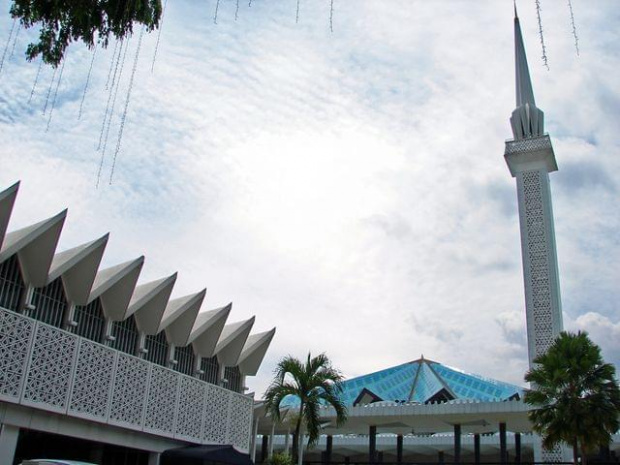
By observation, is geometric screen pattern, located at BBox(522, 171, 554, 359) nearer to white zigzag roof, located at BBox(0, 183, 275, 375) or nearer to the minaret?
the minaret

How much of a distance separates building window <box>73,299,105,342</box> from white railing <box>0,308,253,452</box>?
1.81m

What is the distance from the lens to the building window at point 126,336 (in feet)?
89.2

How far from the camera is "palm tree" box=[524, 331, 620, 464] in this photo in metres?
25.0

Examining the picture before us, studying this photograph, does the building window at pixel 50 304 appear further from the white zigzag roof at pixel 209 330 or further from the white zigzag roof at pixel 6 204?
the white zigzag roof at pixel 209 330

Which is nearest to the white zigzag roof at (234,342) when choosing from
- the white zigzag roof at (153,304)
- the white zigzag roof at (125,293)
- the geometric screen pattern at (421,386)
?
the white zigzag roof at (125,293)

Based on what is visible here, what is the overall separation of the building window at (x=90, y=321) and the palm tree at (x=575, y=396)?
1685 cm

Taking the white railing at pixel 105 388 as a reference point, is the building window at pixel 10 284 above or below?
above

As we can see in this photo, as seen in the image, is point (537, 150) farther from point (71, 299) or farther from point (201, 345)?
point (71, 299)

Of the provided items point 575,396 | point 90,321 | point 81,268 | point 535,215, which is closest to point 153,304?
point 90,321

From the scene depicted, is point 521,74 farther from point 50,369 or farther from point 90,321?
point 50,369

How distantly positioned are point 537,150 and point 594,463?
20.5 m

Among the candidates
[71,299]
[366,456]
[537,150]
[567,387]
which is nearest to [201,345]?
[71,299]

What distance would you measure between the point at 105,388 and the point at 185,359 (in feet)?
24.9

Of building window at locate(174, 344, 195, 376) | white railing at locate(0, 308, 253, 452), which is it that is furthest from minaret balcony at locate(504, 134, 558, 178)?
building window at locate(174, 344, 195, 376)
